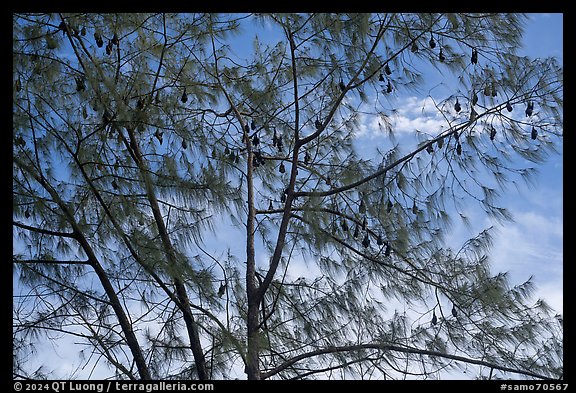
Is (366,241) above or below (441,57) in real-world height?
below

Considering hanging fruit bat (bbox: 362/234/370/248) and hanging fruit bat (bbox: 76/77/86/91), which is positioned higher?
hanging fruit bat (bbox: 76/77/86/91)

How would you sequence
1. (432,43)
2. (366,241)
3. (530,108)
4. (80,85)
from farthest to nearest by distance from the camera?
1. (366,241)
2. (432,43)
3. (530,108)
4. (80,85)

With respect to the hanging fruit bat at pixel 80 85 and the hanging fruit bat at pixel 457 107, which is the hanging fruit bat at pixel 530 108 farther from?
the hanging fruit bat at pixel 80 85

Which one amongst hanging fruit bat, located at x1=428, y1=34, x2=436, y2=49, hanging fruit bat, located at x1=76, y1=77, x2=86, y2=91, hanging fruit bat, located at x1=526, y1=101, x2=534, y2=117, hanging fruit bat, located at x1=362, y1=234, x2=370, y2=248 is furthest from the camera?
hanging fruit bat, located at x1=362, y1=234, x2=370, y2=248

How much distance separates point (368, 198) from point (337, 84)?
0.63m

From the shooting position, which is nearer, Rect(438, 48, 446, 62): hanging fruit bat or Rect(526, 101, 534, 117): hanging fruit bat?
Rect(526, 101, 534, 117): hanging fruit bat

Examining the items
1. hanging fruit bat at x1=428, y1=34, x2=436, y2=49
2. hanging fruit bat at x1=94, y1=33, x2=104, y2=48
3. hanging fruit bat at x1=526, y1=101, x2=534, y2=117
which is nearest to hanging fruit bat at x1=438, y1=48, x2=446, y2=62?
hanging fruit bat at x1=428, y1=34, x2=436, y2=49

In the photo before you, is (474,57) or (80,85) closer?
(80,85)

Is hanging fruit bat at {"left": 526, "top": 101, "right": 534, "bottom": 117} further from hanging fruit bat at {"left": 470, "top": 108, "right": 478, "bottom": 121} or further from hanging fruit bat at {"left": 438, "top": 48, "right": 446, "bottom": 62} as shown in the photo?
hanging fruit bat at {"left": 438, "top": 48, "right": 446, "bottom": 62}

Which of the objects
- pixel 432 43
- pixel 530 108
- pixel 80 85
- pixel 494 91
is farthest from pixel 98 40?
pixel 530 108

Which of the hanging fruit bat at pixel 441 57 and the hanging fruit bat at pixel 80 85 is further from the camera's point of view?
the hanging fruit bat at pixel 441 57

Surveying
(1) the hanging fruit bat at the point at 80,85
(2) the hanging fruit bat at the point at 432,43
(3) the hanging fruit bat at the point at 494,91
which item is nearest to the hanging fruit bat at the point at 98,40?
(1) the hanging fruit bat at the point at 80,85

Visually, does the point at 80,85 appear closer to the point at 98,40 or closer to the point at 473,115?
the point at 98,40
